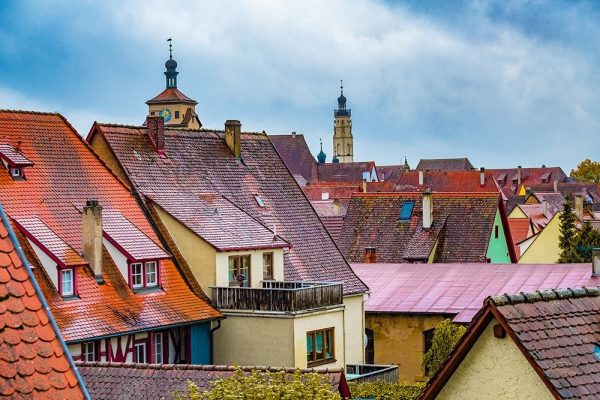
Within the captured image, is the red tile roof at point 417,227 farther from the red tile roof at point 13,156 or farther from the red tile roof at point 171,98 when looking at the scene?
the red tile roof at point 171,98

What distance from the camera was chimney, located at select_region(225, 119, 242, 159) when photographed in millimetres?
49150

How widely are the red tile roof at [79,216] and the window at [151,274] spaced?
0.42 m

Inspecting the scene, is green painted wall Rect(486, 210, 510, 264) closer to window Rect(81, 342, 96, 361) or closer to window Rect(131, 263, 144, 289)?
window Rect(131, 263, 144, 289)

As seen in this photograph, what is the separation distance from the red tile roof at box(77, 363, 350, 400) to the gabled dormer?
14626mm

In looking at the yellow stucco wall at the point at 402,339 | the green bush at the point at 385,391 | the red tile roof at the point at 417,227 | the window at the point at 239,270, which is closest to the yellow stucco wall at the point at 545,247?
the red tile roof at the point at 417,227

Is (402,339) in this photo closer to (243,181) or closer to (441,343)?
(441,343)

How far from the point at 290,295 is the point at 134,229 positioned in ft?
17.1

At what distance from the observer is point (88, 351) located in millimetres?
35469

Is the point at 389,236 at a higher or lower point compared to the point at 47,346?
higher

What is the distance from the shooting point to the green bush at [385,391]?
3262cm

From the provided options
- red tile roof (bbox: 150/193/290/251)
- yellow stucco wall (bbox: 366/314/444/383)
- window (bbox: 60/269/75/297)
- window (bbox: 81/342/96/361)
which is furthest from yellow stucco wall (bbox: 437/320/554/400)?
yellow stucco wall (bbox: 366/314/444/383)

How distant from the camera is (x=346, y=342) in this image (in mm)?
44281

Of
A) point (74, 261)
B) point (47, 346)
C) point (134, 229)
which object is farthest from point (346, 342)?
point (47, 346)

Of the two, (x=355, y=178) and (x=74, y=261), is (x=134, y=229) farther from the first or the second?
(x=355, y=178)
